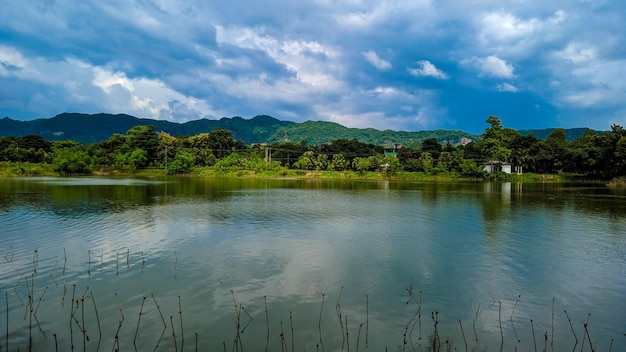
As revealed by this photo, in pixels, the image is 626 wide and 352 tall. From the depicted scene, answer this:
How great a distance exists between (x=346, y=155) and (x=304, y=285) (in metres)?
70.4

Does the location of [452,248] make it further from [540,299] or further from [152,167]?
[152,167]

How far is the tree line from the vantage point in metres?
61.0

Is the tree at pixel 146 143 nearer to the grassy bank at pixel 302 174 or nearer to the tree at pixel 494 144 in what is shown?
the grassy bank at pixel 302 174

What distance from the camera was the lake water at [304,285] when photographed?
620cm

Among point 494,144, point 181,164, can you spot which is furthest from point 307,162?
point 494,144

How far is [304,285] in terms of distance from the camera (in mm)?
8648

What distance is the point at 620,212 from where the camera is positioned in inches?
861

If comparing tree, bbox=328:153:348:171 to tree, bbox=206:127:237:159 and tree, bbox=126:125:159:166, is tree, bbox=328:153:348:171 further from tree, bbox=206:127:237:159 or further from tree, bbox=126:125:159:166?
tree, bbox=126:125:159:166

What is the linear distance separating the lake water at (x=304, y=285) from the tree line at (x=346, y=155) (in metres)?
49.1

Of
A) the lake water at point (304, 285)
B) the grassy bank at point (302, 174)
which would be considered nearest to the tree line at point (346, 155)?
the grassy bank at point (302, 174)

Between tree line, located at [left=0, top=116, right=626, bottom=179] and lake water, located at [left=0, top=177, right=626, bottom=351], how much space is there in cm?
4914

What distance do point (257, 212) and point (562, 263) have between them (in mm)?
13818

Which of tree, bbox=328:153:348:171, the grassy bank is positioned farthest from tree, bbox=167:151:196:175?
tree, bbox=328:153:348:171

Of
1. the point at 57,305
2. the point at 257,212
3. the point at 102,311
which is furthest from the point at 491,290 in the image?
the point at 257,212
